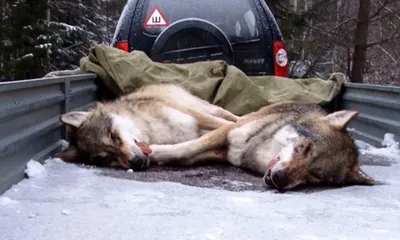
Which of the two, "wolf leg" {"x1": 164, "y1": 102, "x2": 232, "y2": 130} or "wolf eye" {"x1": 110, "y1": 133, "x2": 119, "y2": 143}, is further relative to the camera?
"wolf leg" {"x1": 164, "y1": 102, "x2": 232, "y2": 130}

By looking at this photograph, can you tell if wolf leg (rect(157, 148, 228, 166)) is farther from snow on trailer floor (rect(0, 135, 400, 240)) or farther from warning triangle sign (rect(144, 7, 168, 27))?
warning triangle sign (rect(144, 7, 168, 27))

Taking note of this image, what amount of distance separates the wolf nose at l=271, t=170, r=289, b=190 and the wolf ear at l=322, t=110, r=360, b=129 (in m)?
0.76

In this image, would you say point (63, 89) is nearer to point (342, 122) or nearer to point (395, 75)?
point (342, 122)

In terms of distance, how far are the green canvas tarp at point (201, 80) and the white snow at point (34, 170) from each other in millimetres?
2134

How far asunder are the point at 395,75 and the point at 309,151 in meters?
21.6

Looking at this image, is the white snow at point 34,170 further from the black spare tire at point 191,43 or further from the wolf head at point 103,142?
the black spare tire at point 191,43

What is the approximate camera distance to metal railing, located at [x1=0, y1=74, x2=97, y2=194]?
2939 mm

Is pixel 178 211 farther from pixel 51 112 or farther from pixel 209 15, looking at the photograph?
pixel 209 15

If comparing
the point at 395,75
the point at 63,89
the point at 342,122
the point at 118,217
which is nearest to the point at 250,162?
the point at 342,122

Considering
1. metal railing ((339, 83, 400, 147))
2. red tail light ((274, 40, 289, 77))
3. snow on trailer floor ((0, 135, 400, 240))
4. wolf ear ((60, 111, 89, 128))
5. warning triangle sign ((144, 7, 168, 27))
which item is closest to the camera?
snow on trailer floor ((0, 135, 400, 240))

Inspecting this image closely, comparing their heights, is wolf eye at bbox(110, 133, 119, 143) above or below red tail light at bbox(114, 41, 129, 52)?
below

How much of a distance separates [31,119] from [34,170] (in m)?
0.43

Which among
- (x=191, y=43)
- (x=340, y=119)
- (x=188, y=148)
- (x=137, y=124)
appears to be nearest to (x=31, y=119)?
(x=137, y=124)

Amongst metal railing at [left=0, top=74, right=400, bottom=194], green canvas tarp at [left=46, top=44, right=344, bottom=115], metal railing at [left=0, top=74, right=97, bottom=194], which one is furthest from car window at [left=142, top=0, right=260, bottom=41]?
metal railing at [left=0, top=74, right=97, bottom=194]
